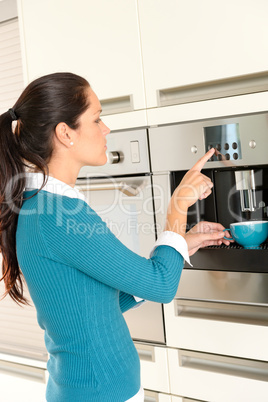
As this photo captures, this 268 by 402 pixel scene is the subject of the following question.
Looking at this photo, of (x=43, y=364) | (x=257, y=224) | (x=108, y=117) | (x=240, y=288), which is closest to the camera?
(x=257, y=224)

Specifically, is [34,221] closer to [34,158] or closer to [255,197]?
[34,158]

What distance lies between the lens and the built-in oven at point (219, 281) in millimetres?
1328

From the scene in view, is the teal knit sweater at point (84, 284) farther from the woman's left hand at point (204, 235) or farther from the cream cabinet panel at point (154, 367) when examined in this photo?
the cream cabinet panel at point (154, 367)

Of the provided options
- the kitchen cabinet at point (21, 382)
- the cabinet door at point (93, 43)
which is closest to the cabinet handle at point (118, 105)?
the cabinet door at point (93, 43)

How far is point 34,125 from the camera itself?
3.25 feet

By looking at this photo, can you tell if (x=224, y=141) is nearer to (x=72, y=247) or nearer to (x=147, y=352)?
(x=72, y=247)

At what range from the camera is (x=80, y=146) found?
101 centimetres

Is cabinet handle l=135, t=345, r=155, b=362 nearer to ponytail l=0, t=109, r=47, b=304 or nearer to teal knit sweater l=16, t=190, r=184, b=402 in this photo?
teal knit sweater l=16, t=190, r=184, b=402

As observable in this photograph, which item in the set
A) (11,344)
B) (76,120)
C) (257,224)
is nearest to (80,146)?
(76,120)

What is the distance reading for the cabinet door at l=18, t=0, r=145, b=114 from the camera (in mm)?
1516

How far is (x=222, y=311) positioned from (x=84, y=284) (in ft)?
2.15

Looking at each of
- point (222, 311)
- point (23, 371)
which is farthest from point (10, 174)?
point (23, 371)

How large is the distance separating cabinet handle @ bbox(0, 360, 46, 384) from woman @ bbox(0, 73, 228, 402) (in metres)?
0.94

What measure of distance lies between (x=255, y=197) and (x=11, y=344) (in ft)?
4.13
